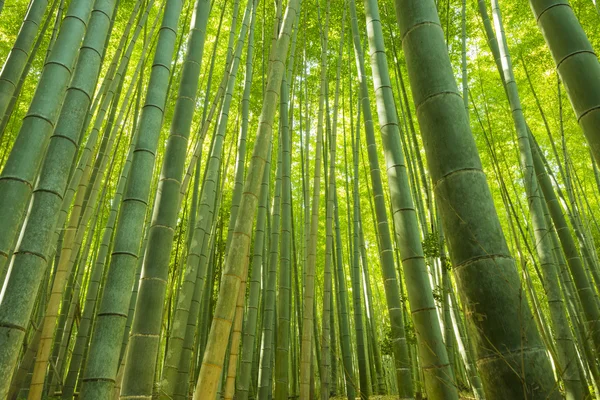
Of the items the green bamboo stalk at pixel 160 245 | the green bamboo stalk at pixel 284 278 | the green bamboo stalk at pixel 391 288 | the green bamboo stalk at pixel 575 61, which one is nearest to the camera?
the green bamboo stalk at pixel 575 61

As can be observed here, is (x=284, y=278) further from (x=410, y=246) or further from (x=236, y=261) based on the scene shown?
(x=236, y=261)

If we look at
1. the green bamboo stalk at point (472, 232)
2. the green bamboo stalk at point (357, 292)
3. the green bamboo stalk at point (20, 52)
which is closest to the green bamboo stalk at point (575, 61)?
the green bamboo stalk at point (472, 232)

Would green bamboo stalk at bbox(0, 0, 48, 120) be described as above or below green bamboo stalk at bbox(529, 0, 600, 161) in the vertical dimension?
above

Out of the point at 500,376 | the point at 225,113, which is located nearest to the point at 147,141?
the point at 225,113

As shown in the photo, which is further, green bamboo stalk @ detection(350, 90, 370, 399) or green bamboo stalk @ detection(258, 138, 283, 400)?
green bamboo stalk @ detection(350, 90, 370, 399)

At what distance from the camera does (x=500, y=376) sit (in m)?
1.03

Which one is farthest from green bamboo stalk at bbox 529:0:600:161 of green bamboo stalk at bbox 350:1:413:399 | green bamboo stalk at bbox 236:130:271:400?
green bamboo stalk at bbox 236:130:271:400

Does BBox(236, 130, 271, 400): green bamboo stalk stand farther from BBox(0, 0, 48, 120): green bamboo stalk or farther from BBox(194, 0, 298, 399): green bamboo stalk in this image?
BBox(0, 0, 48, 120): green bamboo stalk

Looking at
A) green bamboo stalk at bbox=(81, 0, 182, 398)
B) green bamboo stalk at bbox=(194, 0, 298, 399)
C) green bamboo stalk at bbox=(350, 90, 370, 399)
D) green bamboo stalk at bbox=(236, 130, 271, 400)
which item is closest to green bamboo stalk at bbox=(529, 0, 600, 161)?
green bamboo stalk at bbox=(194, 0, 298, 399)

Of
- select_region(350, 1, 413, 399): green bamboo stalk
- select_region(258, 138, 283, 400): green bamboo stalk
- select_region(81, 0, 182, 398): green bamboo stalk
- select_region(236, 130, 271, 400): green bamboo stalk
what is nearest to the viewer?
select_region(81, 0, 182, 398): green bamboo stalk

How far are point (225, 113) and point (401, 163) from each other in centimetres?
147

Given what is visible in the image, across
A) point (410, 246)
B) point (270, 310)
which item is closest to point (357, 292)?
point (270, 310)

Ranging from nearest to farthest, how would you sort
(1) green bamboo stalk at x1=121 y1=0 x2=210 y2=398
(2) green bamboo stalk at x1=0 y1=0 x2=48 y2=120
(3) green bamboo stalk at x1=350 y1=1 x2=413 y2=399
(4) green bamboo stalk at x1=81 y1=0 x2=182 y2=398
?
(4) green bamboo stalk at x1=81 y1=0 x2=182 y2=398 < (1) green bamboo stalk at x1=121 y1=0 x2=210 y2=398 < (2) green bamboo stalk at x1=0 y1=0 x2=48 y2=120 < (3) green bamboo stalk at x1=350 y1=1 x2=413 y2=399

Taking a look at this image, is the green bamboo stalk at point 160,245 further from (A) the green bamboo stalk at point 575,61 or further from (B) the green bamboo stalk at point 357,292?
(B) the green bamboo stalk at point 357,292
